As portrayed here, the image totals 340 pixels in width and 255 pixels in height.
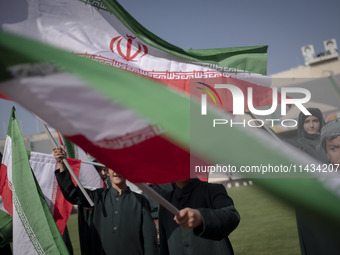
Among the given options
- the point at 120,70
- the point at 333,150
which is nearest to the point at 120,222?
the point at 333,150

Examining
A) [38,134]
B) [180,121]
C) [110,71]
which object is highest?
[110,71]

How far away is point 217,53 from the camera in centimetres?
417

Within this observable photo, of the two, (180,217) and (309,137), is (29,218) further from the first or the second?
(309,137)

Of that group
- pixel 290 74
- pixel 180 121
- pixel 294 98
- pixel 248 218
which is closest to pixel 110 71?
pixel 180 121

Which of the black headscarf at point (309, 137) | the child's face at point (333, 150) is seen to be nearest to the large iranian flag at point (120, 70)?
the black headscarf at point (309, 137)

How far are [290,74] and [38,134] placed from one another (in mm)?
31723

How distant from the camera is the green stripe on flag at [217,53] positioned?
370cm

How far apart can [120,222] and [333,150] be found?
194cm

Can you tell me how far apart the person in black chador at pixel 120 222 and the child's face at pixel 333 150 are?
1.68 metres

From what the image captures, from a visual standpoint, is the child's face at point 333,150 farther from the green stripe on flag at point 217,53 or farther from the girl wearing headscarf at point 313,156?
the green stripe on flag at point 217,53

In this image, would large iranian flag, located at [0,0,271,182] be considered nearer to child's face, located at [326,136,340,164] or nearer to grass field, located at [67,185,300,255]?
child's face, located at [326,136,340,164]

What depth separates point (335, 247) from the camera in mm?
2486

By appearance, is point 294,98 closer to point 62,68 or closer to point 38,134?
point 62,68

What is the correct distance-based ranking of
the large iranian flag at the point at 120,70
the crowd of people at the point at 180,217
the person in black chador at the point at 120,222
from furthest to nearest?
the person in black chador at the point at 120,222, the crowd of people at the point at 180,217, the large iranian flag at the point at 120,70
